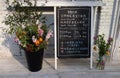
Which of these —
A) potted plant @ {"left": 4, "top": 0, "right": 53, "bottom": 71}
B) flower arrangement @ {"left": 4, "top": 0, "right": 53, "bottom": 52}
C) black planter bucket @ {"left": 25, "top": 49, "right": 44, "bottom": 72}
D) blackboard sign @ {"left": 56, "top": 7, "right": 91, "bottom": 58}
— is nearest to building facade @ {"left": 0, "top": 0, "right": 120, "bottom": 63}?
flower arrangement @ {"left": 4, "top": 0, "right": 53, "bottom": 52}

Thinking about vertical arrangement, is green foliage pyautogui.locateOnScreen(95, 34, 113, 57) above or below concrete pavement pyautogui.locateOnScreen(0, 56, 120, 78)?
above

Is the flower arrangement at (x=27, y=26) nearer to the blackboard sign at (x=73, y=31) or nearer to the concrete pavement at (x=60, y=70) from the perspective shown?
the blackboard sign at (x=73, y=31)

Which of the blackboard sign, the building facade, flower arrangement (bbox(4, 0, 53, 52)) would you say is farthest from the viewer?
the building facade

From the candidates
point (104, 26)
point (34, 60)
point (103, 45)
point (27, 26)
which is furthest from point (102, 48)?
point (27, 26)

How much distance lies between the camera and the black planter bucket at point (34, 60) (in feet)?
14.4

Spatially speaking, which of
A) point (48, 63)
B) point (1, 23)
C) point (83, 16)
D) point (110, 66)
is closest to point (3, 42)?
point (1, 23)

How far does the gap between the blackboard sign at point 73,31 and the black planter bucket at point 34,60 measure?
1.15 feet

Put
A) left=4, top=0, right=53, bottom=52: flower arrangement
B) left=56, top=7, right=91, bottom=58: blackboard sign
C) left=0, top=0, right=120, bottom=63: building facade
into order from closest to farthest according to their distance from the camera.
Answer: left=4, top=0, right=53, bottom=52: flower arrangement
left=56, top=7, right=91, bottom=58: blackboard sign
left=0, top=0, right=120, bottom=63: building facade

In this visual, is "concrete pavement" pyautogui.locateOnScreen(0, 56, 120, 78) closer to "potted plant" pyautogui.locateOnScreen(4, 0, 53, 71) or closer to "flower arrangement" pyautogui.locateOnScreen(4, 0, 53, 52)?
"potted plant" pyautogui.locateOnScreen(4, 0, 53, 71)

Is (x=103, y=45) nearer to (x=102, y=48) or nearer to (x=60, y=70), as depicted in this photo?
(x=102, y=48)

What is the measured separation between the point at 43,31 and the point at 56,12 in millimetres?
399

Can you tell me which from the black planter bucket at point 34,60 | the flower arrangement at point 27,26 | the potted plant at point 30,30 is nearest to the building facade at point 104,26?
the flower arrangement at point 27,26

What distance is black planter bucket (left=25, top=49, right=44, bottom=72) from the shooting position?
14.4ft

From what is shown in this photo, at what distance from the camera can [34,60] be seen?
14.6 feet
